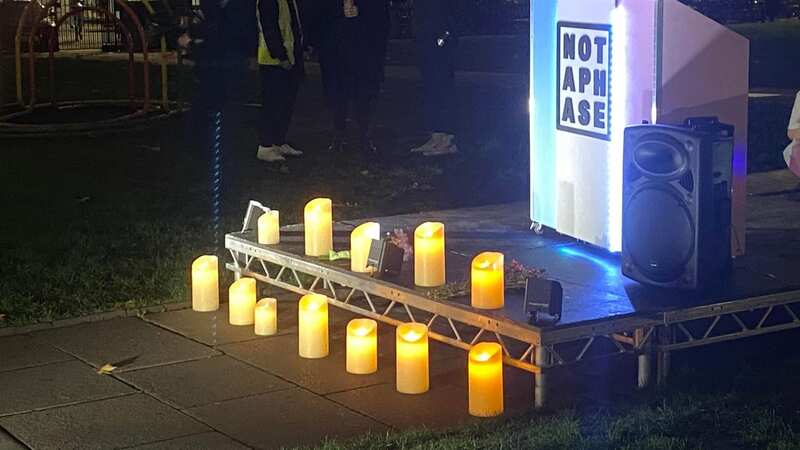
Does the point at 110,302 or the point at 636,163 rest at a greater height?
the point at 636,163

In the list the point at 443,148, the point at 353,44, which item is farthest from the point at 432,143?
the point at 353,44

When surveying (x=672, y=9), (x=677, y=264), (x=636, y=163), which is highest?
(x=672, y=9)

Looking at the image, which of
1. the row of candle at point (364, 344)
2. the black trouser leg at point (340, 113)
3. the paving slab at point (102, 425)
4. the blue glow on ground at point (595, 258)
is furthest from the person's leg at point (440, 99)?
the paving slab at point (102, 425)

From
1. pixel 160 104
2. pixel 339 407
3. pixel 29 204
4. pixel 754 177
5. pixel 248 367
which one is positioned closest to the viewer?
pixel 339 407

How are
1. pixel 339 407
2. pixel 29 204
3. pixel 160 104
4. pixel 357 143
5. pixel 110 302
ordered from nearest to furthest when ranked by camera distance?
1. pixel 339 407
2. pixel 110 302
3. pixel 29 204
4. pixel 357 143
5. pixel 160 104

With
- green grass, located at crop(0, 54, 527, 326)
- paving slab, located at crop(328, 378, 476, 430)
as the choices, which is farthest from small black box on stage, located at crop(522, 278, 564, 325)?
green grass, located at crop(0, 54, 527, 326)

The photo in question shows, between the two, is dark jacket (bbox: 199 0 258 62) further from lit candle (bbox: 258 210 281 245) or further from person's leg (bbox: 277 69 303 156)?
lit candle (bbox: 258 210 281 245)

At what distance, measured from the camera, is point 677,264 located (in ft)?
21.3

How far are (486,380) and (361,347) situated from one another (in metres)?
0.90

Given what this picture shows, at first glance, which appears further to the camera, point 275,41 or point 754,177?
point 275,41

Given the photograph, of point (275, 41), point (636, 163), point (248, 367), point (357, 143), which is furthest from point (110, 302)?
point (357, 143)

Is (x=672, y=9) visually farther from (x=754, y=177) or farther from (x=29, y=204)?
(x=29, y=204)

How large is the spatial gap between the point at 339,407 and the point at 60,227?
14.8 feet

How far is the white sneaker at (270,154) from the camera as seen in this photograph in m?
13.1
